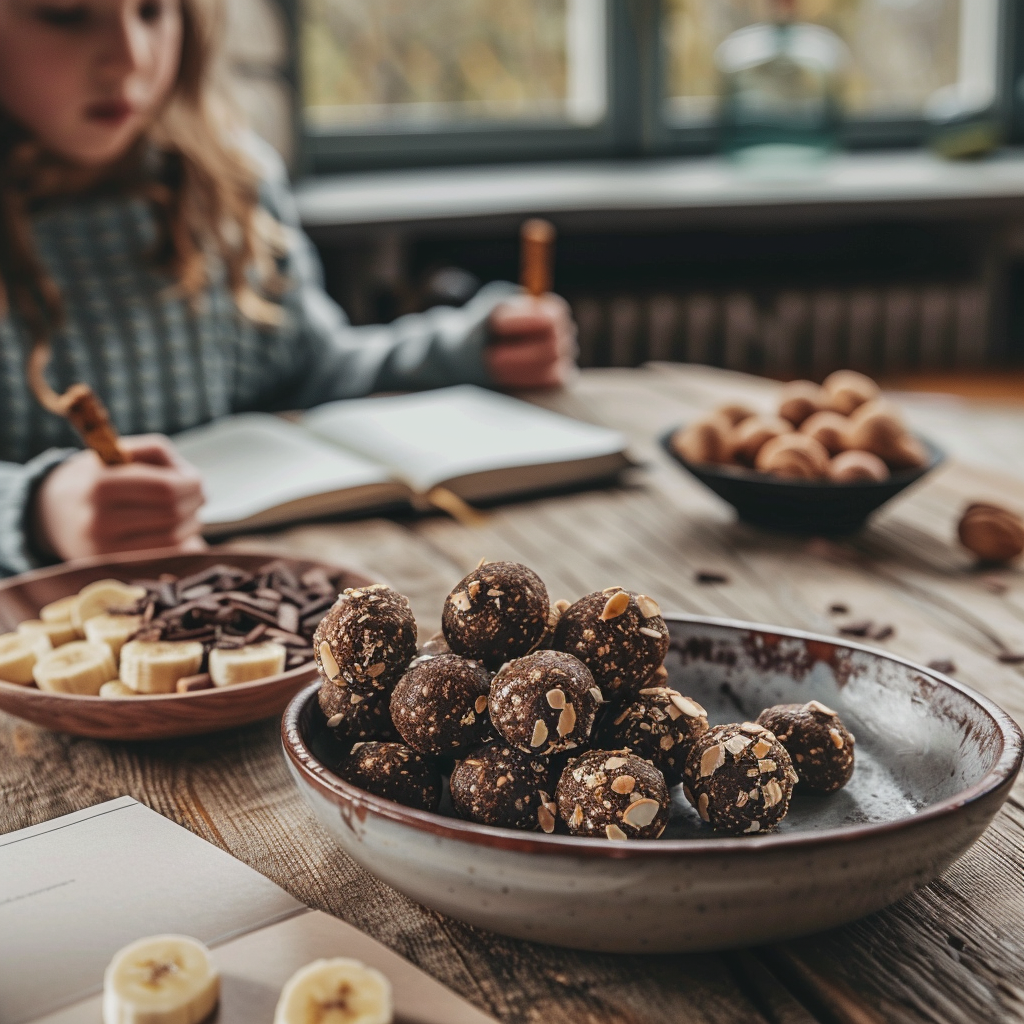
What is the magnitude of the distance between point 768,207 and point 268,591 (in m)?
2.22

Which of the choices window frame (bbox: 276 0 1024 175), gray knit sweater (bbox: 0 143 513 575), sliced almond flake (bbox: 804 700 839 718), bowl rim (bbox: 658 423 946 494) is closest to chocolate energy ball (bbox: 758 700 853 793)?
sliced almond flake (bbox: 804 700 839 718)

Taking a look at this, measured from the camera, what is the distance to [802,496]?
3.92 ft

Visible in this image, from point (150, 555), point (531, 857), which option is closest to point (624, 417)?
point (150, 555)

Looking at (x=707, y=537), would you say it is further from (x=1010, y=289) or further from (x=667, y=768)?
(x=1010, y=289)

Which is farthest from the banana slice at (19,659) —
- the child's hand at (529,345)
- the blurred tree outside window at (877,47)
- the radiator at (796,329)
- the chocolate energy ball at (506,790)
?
the blurred tree outside window at (877,47)

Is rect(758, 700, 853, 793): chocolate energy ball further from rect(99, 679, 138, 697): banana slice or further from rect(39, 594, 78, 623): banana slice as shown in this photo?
rect(39, 594, 78, 623): banana slice

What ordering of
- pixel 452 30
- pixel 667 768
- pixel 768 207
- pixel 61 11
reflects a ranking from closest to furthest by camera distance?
pixel 667 768, pixel 61 11, pixel 768 207, pixel 452 30

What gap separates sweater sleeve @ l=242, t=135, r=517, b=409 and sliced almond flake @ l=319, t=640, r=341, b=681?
1.36 m

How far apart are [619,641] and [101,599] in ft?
1.54

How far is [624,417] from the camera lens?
1725 millimetres

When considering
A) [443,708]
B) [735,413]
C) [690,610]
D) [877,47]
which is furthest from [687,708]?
[877,47]

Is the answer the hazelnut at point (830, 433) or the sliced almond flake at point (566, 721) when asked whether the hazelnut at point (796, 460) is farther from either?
the sliced almond flake at point (566, 721)

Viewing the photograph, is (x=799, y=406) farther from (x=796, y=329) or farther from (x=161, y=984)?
(x=796, y=329)

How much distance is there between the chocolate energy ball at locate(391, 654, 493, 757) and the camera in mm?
578
